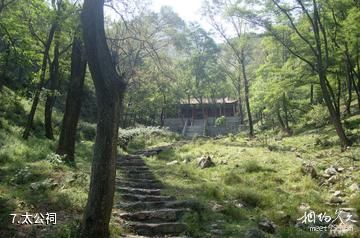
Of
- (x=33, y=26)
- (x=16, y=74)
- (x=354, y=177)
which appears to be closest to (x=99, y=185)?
(x=354, y=177)

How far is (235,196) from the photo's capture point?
26.9 ft

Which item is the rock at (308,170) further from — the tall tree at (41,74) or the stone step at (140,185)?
the tall tree at (41,74)

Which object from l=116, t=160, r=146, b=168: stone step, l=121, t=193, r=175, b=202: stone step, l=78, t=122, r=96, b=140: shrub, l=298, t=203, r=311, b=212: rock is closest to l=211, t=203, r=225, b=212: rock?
l=121, t=193, r=175, b=202: stone step

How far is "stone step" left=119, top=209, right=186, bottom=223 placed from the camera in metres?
6.50

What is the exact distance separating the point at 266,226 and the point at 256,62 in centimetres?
3810

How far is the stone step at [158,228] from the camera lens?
19.6 feet

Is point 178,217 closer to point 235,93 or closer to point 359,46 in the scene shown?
point 359,46

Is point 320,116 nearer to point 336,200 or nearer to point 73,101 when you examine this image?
point 336,200

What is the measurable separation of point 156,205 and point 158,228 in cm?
131

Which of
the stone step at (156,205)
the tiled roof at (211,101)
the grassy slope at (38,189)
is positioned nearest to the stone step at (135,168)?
the grassy slope at (38,189)

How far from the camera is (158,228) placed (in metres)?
6.03

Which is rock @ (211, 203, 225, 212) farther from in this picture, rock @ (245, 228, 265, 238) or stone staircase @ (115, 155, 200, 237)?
rock @ (245, 228, 265, 238)
